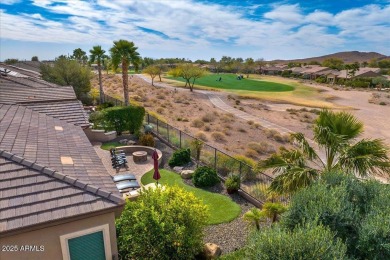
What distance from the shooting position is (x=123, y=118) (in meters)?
24.5

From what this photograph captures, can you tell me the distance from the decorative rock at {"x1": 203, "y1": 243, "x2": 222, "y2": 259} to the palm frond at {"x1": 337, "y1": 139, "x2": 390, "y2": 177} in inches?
208

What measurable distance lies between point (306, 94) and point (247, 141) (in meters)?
53.9

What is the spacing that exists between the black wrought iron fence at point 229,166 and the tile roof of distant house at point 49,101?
8158mm

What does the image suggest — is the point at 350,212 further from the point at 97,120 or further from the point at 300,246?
the point at 97,120

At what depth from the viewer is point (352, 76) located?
339ft

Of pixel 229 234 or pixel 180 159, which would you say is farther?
pixel 180 159

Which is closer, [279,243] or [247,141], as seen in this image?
[279,243]

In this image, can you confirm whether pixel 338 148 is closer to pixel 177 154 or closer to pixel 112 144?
pixel 177 154

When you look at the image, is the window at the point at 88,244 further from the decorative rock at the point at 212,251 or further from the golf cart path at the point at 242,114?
the golf cart path at the point at 242,114

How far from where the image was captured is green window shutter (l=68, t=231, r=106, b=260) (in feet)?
22.2

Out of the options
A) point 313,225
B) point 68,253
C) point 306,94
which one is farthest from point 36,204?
point 306,94

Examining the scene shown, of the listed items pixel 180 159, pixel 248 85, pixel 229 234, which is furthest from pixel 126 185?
pixel 248 85

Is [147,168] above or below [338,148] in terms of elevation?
below

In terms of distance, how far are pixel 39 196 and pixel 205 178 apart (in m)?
10.0
